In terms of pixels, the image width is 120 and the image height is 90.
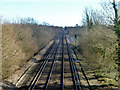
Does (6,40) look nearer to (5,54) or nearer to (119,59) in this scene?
(5,54)

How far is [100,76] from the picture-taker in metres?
14.7

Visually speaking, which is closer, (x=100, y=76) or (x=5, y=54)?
(x=5, y=54)

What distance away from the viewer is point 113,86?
1203 cm

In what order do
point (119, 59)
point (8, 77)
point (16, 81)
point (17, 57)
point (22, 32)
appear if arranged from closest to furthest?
point (119, 59)
point (16, 81)
point (8, 77)
point (17, 57)
point (22, 32)

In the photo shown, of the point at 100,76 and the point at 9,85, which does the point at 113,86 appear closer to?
the point at 100,76

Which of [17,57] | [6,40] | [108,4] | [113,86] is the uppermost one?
[108,4]

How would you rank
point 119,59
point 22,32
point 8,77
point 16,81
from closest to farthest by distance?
point 119,59 < point 16,81 < point 8,77 < point 22,32

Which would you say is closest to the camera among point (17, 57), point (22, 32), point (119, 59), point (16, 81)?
point (119, 59)

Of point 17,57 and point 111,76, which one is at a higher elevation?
point 17,57

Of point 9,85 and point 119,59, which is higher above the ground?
point 119,59

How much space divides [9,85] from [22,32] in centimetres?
1164

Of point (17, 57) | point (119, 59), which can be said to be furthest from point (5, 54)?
point (119, 59)

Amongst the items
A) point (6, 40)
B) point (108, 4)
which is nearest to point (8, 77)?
point (6, 40)

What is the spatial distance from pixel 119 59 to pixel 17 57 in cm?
1036
